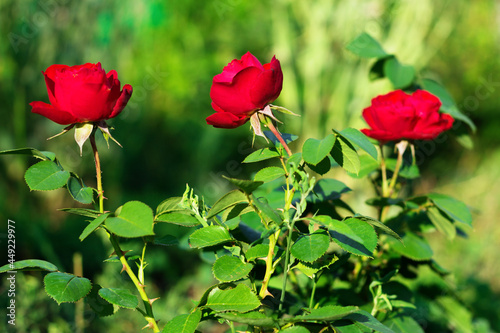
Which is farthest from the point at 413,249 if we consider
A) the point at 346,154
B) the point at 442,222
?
the point at 346,154

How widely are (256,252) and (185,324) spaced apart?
0.36ft

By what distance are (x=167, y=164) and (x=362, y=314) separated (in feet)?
9.54

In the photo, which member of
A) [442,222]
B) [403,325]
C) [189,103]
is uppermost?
[442,222]

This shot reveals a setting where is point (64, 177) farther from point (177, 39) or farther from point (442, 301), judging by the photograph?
point (177, 39)

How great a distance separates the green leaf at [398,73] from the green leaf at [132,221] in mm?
584

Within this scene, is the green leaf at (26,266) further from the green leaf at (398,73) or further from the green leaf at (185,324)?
the green leaf at (398,73)

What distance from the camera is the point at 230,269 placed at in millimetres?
549

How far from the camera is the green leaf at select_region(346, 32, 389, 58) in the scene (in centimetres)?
89

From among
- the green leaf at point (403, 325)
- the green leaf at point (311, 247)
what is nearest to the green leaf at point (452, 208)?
the green leaf at point (403, 325)

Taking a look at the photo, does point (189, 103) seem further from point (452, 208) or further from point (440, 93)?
point (452, 208)

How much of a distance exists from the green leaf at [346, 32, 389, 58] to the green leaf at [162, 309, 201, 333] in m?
0.56

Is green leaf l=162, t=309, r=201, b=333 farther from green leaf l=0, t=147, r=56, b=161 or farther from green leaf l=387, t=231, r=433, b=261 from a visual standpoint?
green leaf l=387, t=231, r=433, b=261

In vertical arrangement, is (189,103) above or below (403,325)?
below

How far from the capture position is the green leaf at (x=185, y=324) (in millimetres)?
534
